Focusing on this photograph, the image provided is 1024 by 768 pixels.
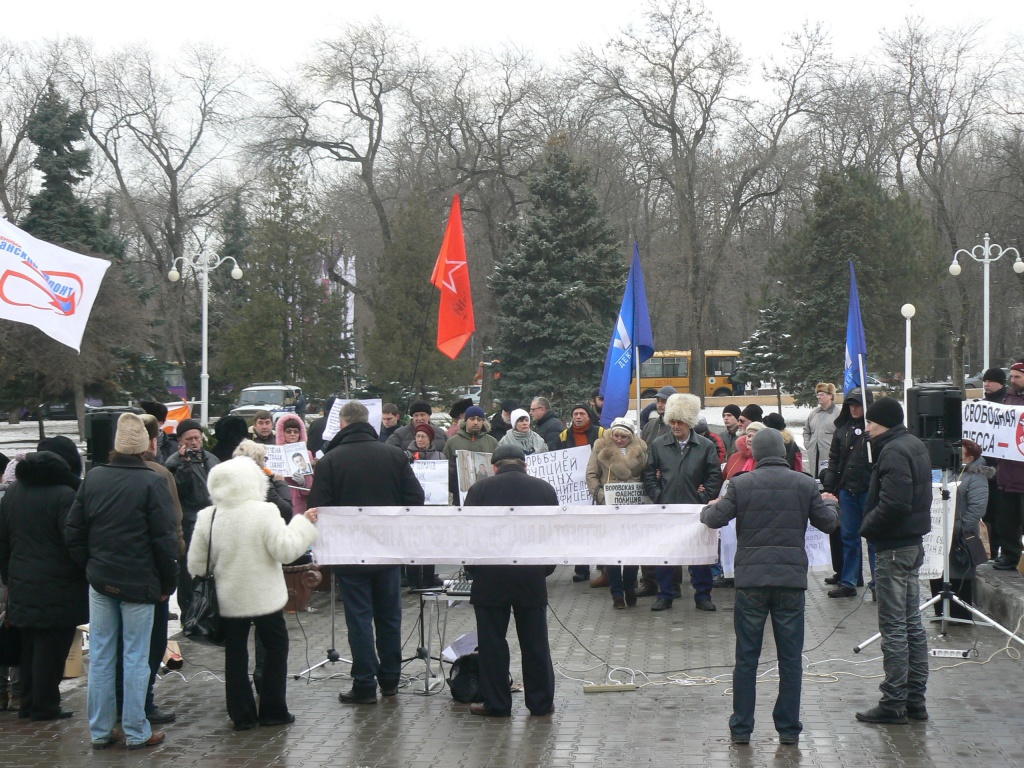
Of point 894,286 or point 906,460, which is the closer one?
point 906,460

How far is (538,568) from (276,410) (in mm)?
31905

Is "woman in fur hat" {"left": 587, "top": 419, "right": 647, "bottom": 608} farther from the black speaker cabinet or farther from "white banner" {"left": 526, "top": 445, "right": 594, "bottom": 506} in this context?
the black speaker cabinet

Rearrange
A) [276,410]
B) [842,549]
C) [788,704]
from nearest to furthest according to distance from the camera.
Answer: [788,704] → [842,549] → [276,410]

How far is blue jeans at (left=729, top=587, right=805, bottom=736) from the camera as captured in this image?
6.84 metres

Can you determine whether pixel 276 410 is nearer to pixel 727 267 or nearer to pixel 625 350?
pixel 727 267

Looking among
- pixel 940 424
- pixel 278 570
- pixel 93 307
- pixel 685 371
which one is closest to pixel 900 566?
pixel 940 424

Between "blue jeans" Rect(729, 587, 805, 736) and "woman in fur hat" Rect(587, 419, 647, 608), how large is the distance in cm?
437

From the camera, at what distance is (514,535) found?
7910mm

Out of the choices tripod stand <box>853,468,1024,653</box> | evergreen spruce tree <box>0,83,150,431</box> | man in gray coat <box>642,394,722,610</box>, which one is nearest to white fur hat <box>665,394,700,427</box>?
man in gray coat <box>642,394,722,610</box>

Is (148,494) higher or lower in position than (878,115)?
lower

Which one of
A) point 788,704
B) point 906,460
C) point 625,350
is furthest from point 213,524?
point 625,350

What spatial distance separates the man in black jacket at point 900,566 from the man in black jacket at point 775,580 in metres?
0.51

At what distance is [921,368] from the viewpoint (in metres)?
43.7

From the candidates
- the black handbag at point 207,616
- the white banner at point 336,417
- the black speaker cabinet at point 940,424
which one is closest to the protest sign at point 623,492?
the black speaker cabinet at point 940,424
